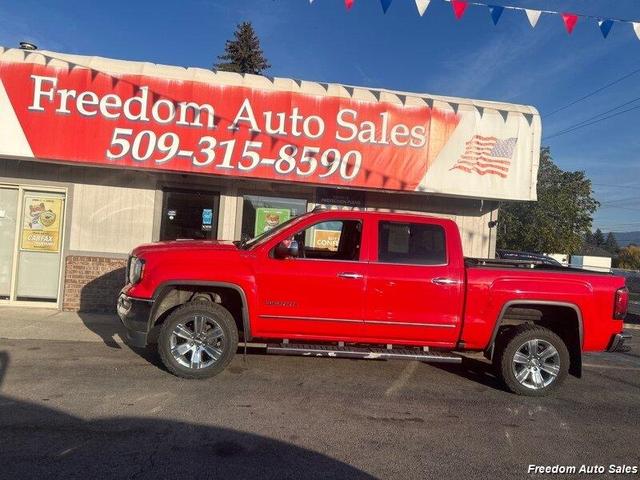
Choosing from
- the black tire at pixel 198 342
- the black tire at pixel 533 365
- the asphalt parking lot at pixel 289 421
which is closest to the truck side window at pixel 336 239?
the black tire at pixel 198 342

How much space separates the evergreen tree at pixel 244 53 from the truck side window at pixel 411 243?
1344 inches

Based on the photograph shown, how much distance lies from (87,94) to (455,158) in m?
6.69

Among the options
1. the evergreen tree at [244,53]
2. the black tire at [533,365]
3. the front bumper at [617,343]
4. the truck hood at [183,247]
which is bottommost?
the black tire at [533,365]

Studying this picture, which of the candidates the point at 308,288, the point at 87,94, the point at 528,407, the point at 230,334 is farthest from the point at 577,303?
the point at 87,94

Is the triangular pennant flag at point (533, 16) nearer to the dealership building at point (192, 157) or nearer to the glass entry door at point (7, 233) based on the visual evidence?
the dealership building at point (192, 157)

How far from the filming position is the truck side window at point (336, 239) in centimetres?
604

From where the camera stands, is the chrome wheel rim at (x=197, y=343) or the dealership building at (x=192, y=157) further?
the dealership building at (x=192, y=157)

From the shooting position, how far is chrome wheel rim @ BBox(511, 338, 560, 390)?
5.79m

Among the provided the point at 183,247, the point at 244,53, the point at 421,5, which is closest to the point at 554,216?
the point at 244,53

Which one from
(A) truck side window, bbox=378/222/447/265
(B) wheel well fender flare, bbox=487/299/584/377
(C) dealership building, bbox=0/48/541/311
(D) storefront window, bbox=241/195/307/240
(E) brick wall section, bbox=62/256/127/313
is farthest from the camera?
(D) storefront window, bbox=241/195/307/240

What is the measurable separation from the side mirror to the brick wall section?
16.9 feet

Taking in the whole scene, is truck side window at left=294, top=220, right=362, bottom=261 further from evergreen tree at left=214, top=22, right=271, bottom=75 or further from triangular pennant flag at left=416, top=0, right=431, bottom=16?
evergreen tree at left=214, top=22, right=271, bottom=75

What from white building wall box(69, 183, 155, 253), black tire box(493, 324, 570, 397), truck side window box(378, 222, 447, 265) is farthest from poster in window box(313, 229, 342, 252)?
white building wall box(69, 183, 155, 253)

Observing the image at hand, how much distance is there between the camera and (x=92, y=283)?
958 cm
